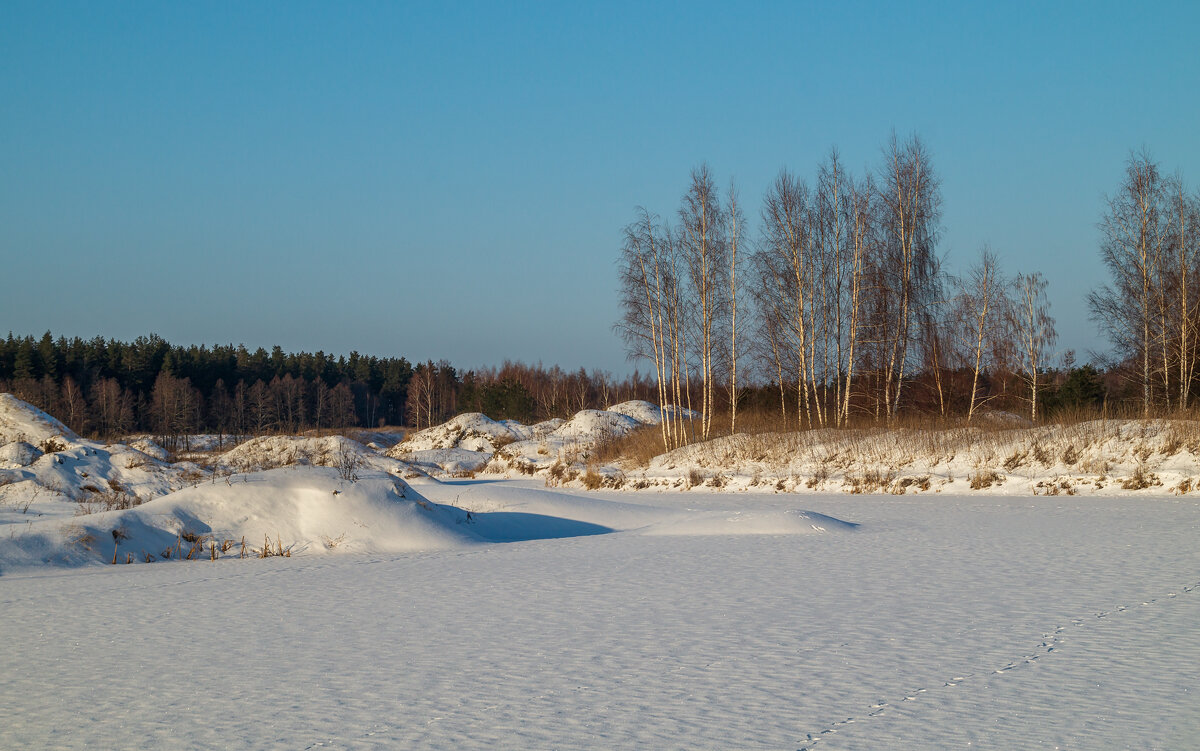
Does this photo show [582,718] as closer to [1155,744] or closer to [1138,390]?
[1155,744]

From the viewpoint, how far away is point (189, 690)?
4.64 m

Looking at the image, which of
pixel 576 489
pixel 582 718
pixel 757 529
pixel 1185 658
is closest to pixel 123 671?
pixel 582 718

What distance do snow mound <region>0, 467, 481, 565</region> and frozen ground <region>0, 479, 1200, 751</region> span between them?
0.50 metres

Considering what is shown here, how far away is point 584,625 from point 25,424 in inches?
1038

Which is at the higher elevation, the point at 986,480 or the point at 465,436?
the point at 465,436

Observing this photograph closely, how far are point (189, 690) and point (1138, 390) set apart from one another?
93.3 ft

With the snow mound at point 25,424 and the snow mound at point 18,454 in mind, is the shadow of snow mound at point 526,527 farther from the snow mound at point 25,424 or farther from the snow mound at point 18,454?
the snow mound at point 25,424

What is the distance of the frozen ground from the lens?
390 cm

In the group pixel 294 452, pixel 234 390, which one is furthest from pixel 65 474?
pixel 234 390

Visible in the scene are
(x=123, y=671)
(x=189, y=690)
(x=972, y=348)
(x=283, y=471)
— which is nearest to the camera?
(x=189, y=690)

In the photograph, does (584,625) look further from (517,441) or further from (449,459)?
(517,441)

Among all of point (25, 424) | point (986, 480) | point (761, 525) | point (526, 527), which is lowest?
point (526, 527)

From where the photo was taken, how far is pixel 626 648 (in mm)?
5488

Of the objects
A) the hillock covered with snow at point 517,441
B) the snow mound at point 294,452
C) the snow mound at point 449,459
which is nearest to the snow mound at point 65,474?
the snow mound at point 294,452
